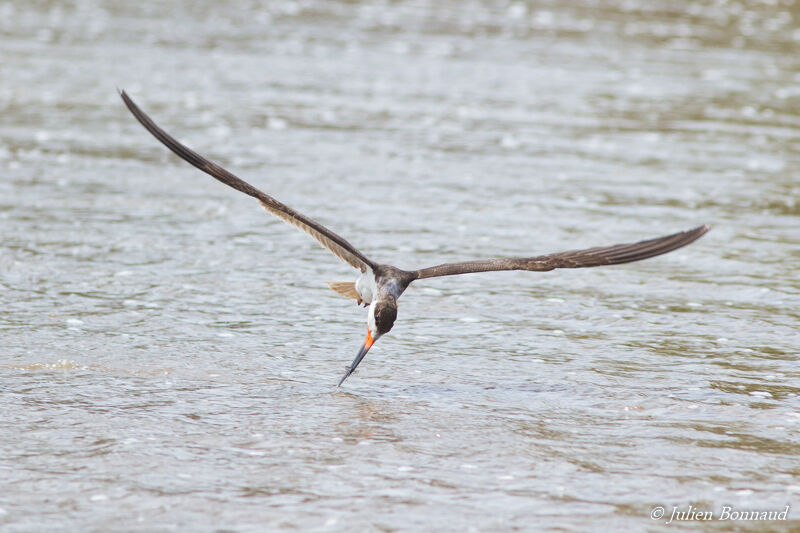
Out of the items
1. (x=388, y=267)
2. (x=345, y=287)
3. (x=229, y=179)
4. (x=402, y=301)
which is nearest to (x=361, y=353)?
(x=388, y=267)

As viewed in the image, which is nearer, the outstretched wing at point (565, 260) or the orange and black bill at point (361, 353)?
the outstretched wing at point (565, 260)

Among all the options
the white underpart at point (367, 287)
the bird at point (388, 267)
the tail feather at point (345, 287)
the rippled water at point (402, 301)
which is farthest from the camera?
the tail feather at point (345, 287)

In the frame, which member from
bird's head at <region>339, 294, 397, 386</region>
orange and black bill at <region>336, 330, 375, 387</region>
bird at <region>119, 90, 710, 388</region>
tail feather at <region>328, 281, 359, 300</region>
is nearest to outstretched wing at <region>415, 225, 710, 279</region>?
bird at <region>119, 90, 710, 388</region>

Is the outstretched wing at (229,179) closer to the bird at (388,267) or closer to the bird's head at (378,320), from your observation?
the bird at (388,267)

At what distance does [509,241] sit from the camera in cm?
1092

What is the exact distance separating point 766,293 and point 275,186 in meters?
5.20

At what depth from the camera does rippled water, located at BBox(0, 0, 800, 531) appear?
6.08 metres

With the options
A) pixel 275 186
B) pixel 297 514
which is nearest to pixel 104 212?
pixel 275 186

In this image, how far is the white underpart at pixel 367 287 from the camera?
764 centimetres

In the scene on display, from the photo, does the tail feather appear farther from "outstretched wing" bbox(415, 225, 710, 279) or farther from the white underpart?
"outstretched wing" bbox(415, 225, 710, 279)

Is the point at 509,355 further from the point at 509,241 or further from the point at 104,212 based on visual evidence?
Answer: the point at 104,212

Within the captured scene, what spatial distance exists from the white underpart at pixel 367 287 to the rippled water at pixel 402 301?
1.52 feet

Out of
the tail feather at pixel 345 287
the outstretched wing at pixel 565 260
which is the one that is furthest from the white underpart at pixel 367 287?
the outstretched wing at pixel 565 260

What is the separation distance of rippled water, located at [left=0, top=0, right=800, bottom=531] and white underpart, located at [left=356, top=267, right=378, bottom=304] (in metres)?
0.46
